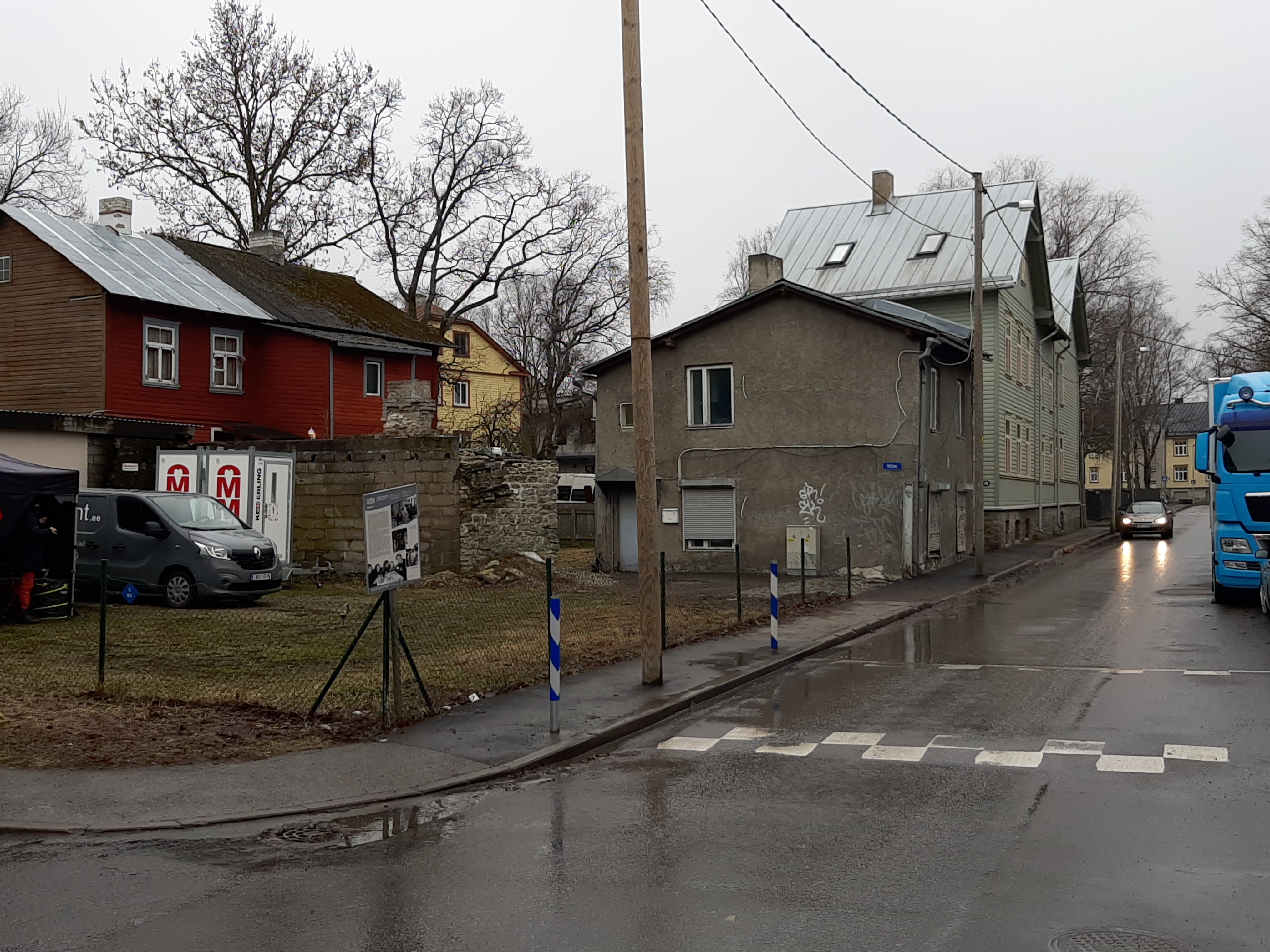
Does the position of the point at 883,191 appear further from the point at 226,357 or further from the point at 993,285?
the point at 226,357

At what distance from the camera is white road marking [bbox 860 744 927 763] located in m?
8.88

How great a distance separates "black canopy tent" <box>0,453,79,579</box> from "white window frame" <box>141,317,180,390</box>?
14.1m

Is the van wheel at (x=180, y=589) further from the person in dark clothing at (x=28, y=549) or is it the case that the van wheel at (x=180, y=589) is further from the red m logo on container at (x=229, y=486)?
the red m logo on container at (x=229, y=486)

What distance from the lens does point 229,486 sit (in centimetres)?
2330

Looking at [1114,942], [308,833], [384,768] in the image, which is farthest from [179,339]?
[1114,942]

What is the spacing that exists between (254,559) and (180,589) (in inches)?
47.6

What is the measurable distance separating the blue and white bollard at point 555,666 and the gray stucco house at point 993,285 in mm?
27648

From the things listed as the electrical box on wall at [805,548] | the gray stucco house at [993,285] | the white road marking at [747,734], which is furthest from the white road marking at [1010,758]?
the gray stucco house at [993,285]

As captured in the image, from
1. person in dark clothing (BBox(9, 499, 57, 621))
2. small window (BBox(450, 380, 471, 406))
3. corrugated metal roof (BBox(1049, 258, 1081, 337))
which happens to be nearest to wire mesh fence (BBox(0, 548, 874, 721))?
person in dark clothing (BBox(9, 499, 57, 621))

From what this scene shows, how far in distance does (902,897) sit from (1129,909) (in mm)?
1018

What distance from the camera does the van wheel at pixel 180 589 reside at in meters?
18.8

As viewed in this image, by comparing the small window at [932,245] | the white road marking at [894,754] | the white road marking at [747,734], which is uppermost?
the small window at [932,245]

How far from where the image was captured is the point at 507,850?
6.69 metres

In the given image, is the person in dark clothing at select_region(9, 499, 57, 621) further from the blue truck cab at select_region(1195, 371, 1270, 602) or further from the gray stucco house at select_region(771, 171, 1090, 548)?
the gray stucco house at select_region(771, 171, 1090, 548)
